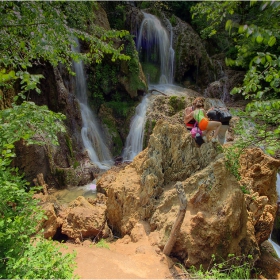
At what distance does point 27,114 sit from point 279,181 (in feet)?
26.0

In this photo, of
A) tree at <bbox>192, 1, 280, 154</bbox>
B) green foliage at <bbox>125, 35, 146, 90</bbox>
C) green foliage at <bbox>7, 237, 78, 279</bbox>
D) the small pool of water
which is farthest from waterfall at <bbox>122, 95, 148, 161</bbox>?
green foliage at <bbox>7, 237, 78, 279</bbox>

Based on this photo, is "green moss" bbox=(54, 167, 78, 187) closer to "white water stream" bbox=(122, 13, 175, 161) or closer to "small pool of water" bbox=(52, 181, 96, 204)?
"small pool of water" bbox=(52, 181, 96, 204)

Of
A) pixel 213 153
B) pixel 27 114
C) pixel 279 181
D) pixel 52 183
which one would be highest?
pixel 27 114

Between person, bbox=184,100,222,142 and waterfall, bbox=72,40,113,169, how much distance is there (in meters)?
6.32

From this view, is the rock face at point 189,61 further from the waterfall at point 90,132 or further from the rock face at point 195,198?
the rock face at point 195,198

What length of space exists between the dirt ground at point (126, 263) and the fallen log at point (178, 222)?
0.55 ft

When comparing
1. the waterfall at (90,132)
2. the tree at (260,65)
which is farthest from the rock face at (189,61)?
the tree at (260,65)

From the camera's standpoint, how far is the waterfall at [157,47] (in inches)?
619

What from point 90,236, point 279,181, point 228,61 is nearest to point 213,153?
point 228,61

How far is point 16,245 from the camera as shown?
8.97 feet

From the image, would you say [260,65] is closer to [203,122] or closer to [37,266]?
[203,122]

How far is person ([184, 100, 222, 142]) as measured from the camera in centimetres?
433

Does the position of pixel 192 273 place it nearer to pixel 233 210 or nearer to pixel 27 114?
pixel 233 210

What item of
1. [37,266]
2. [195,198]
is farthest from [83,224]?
[195,198]
